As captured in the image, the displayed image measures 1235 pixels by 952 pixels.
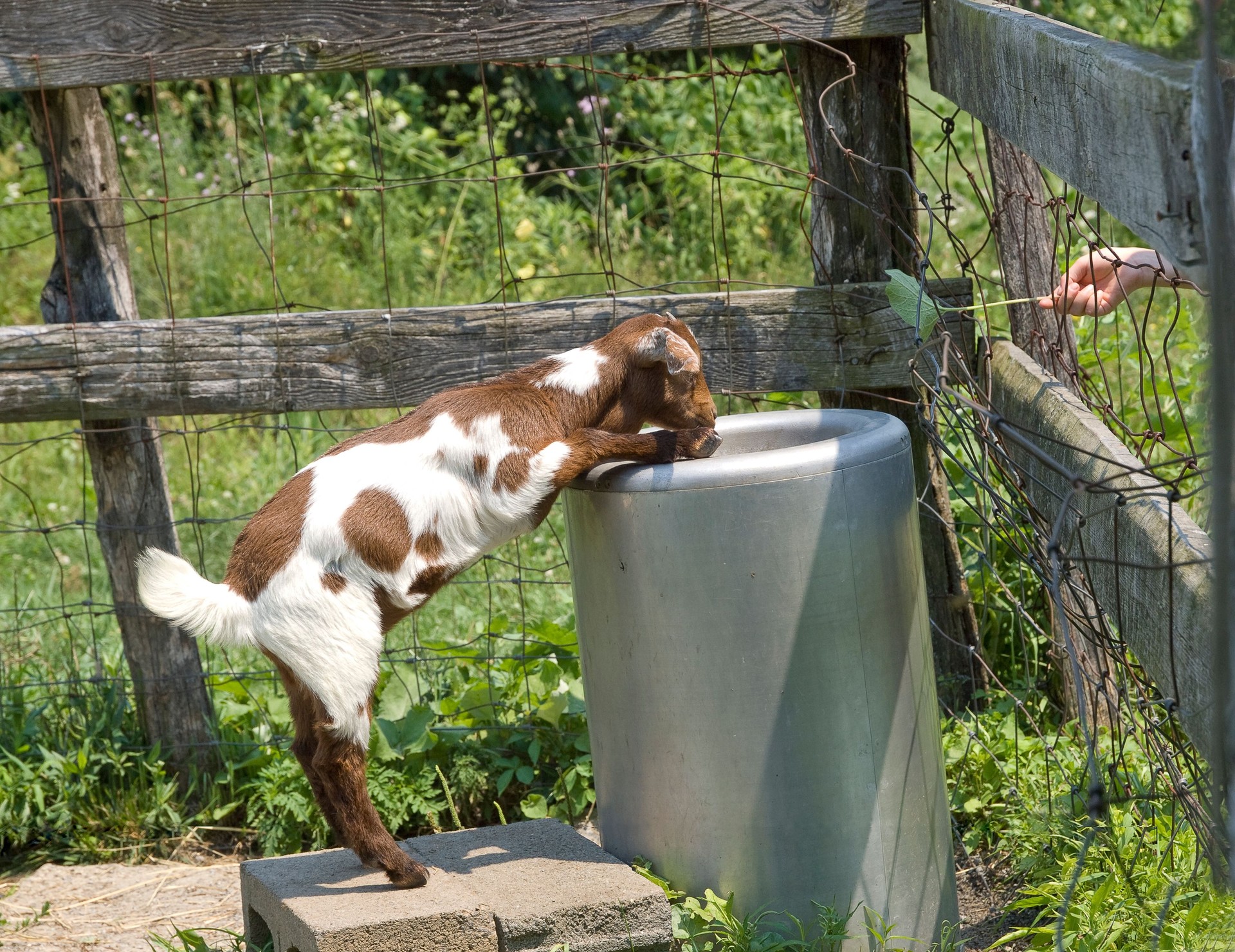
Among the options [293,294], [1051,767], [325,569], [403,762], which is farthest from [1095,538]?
[293,294]

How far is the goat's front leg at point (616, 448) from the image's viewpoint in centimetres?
252

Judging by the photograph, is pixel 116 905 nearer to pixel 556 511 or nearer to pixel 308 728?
pixel 308 728

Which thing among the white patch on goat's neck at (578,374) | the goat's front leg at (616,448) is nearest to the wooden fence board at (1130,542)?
the goat's front leg at (616,448)

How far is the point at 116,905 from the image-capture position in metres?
3.49

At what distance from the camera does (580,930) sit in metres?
2.51

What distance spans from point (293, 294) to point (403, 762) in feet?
13.4

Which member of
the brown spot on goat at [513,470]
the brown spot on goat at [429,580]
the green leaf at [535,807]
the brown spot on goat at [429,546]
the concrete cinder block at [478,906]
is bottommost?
the green leaf at [535,807]

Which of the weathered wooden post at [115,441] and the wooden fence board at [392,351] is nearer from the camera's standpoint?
the wooden fence board at [392,351]

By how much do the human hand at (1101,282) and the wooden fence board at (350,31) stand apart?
0.79m

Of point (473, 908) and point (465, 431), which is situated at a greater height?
point (465, 431)

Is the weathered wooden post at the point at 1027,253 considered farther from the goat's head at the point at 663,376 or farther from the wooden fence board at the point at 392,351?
the goat's head at the point at 663,376

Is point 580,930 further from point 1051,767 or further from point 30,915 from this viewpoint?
point 30,915

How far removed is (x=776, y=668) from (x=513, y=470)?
64 cm

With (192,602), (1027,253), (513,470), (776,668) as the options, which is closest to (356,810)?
(192,602)
